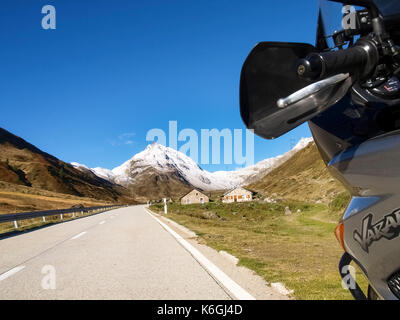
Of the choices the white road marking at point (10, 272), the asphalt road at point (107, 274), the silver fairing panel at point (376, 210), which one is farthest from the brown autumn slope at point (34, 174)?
the silver fairing panel at point (376, 210)

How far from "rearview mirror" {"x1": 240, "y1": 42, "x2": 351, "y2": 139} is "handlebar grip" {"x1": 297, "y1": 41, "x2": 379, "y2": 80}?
0.08 meters

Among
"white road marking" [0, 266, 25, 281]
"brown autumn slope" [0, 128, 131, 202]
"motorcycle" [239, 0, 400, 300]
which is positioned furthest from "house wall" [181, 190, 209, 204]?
"motorcycle" [239, 0, 400, 300]

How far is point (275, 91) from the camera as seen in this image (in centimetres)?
159

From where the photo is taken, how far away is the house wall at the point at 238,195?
9892 cm

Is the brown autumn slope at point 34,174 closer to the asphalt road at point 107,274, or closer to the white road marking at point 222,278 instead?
the asphalt road at point 107,274

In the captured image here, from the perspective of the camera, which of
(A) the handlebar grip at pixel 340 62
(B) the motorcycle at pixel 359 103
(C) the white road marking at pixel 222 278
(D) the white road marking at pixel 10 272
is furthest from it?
(D) the white road marking at pixel 10 272

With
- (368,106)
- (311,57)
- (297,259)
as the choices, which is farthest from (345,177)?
(297,259)

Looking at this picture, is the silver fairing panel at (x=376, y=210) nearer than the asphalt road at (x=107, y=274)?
Yes

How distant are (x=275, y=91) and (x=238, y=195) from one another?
99964 millimetres

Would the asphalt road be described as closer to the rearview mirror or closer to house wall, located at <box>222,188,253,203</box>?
the rearview mirror

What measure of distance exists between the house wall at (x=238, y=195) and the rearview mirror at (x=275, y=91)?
97853 mm

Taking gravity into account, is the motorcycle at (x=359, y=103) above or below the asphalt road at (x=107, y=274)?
above

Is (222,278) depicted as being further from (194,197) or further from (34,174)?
(34,174)

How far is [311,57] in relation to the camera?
131 cm
